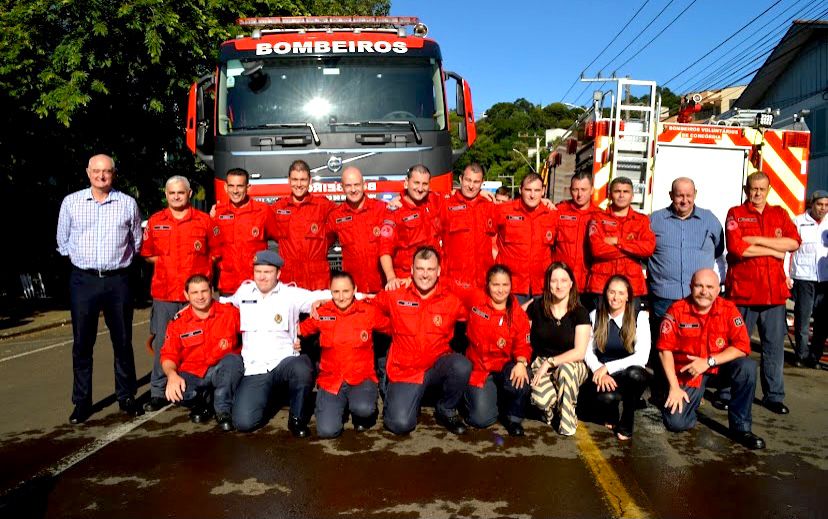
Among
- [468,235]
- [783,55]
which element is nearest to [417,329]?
[468,235]

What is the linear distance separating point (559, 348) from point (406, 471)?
1580 mm

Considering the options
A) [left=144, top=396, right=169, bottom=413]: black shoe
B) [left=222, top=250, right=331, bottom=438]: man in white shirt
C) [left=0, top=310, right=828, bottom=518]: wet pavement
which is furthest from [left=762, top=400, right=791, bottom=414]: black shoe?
[left=144, top=396, right=169, bottom=413]: black shoe

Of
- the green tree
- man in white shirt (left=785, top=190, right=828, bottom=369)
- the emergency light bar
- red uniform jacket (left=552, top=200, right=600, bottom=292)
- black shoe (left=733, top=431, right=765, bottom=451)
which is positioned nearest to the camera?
black shoe (left=733, top=431, right=765, bottom=451)

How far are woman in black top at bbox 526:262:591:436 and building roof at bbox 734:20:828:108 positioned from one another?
63.1ft

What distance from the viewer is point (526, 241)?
229 inches

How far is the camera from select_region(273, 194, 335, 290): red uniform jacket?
5.99m

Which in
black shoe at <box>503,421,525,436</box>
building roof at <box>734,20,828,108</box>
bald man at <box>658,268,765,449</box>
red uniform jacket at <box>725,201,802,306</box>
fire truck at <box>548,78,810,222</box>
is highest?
building roof at <box>734,20,828,108</box>

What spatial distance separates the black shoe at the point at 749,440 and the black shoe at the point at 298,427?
3.00m

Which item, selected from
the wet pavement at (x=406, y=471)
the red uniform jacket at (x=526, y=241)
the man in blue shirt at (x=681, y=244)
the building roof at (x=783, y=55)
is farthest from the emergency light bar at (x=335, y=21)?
the building roof at (x=783, y=55)

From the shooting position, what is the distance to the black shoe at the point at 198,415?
207 inches

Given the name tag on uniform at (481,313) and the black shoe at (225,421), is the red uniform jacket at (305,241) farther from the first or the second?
A: the name tag on uniform at (481,313)

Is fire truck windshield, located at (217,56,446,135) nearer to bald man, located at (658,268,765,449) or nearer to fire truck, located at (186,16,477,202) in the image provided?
fire truck, located at (186,16,477,202)

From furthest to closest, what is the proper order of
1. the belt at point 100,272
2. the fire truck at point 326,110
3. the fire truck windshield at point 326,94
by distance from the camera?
the fire truck windshield at point 326,94
the fire truck at point 326,110
the belt at point 100,272

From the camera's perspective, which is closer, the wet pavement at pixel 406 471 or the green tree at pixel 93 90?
the wet pavement at pixel 406 471
